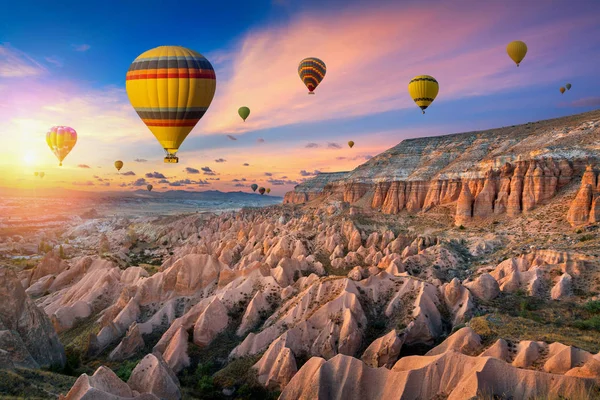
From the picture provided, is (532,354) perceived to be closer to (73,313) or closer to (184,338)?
(184,338)

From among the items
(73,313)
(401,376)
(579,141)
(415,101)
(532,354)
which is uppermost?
(415,101)

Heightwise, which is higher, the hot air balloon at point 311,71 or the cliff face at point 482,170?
the hot air balloon at point 311,71

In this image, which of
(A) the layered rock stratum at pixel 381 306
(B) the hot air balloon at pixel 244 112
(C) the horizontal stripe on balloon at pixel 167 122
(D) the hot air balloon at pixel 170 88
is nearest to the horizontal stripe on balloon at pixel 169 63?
(D) the hot air balloon at pixel 170 88

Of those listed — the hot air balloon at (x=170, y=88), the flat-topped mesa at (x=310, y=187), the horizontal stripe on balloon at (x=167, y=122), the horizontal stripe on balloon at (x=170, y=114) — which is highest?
the hot air balloon at (x=170, y=88)

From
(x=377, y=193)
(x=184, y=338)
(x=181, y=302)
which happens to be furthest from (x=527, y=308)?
(x=377, y=193)

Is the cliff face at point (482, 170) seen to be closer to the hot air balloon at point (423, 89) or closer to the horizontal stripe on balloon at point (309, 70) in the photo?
the hot air balloon at point (423, 89)

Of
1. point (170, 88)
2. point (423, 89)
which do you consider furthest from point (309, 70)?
point (170, 88)
